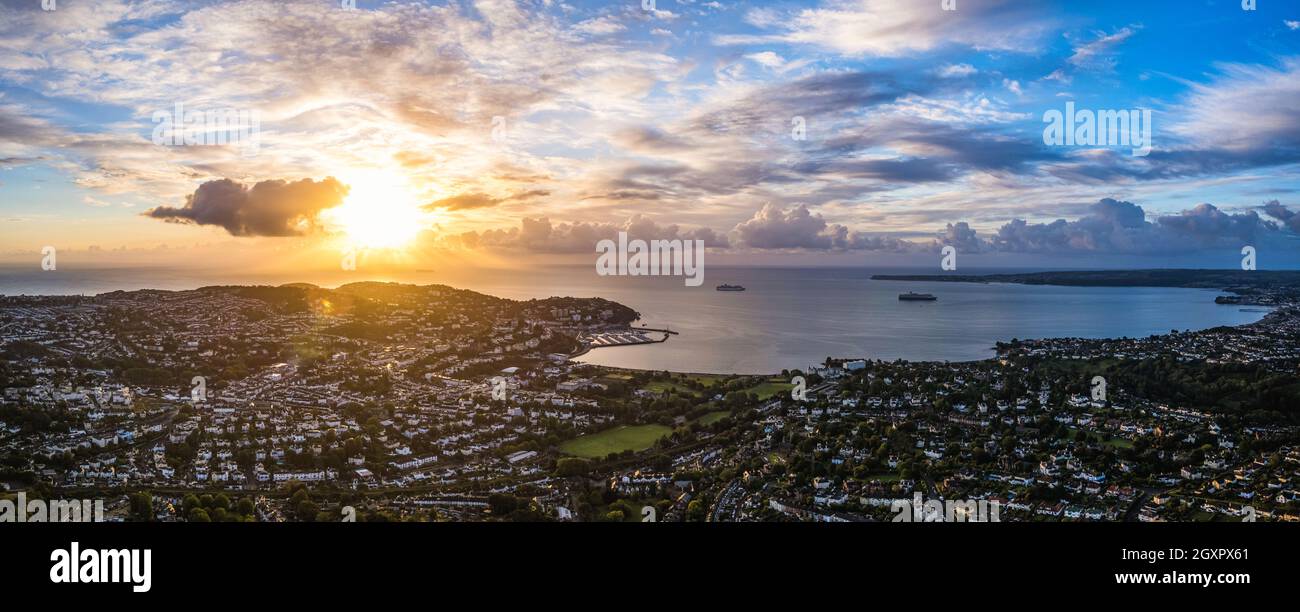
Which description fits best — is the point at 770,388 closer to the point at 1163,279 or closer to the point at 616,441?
the point at 616,441

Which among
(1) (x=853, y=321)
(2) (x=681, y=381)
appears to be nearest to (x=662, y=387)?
(2) (x=681, y=381)

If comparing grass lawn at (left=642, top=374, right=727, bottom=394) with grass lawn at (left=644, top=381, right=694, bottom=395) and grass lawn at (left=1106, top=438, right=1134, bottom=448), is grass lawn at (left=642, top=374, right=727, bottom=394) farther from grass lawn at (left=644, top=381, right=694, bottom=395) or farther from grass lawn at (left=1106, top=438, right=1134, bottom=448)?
grass lawn at (left=1106, top=438, right=1134, bottom=448)

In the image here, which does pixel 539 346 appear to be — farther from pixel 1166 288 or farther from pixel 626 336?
pixel 1166 288

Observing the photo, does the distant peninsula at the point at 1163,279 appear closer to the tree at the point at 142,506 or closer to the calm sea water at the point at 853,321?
the calm sea water at the point at 853,321

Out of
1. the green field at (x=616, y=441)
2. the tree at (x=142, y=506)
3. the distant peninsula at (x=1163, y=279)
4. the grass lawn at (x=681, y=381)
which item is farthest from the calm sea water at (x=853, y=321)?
the tree at (x=142, y=506)

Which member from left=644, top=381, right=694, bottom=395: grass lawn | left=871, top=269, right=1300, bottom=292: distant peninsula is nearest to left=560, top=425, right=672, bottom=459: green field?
left=644, top=381, right=694, bottom=395: grass lawn
